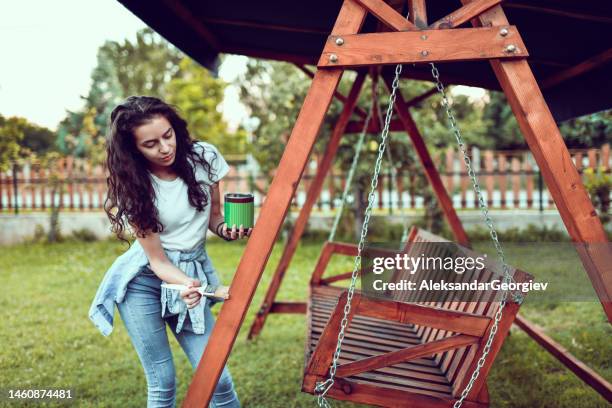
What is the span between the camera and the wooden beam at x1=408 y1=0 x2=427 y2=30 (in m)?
2.16

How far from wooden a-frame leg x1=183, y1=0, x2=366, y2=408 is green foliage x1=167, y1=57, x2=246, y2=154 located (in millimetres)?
17868

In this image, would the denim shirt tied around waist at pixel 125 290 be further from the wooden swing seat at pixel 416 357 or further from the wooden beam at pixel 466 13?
the wooden beam at pixel 466 13

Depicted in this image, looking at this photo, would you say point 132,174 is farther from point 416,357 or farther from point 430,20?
point 430,20

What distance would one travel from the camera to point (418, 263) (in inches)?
139

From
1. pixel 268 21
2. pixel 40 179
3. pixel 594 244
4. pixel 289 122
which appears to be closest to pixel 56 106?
pixel 40 179

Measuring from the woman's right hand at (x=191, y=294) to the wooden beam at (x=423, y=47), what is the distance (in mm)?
1040

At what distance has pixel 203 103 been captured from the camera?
21.4m

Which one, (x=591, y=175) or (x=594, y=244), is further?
(x=591, y=175)

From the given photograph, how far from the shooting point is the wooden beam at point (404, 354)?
2350 mm

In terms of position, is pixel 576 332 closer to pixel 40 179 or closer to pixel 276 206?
pixel 276 206

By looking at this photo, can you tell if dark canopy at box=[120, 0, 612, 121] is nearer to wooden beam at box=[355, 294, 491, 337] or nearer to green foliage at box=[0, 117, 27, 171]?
wooden beam at box=[355, 294, 491, 337]

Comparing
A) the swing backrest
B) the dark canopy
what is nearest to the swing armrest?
the swing backrest

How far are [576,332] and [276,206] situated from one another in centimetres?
388

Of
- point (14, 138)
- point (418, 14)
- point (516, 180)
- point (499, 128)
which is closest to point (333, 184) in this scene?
point (516, 180)
